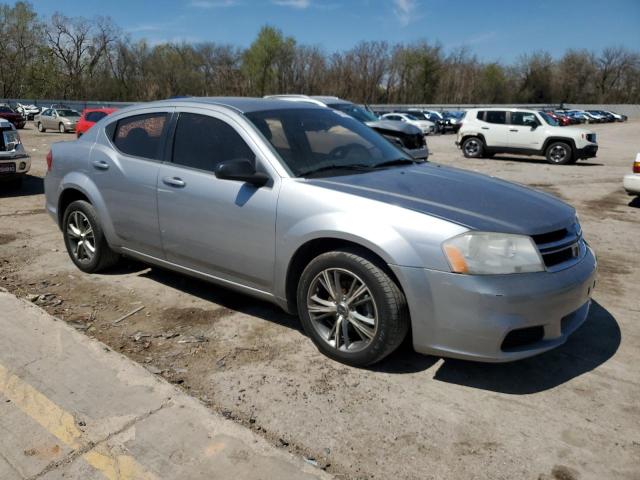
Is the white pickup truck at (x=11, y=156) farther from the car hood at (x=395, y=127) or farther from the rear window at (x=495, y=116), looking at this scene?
the rear window at (x=495, y=116)

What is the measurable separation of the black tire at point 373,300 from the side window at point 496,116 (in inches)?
665

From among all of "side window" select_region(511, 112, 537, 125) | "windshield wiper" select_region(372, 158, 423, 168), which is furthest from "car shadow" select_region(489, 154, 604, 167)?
"windshield wiper" select_region(372, 158, 423, 168)

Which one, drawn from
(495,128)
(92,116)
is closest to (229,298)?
(495,128)

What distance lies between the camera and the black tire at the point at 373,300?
3.13m

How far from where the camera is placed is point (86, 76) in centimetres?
7612

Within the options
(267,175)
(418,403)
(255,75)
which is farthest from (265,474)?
(255,75)

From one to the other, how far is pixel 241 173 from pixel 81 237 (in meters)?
2.43

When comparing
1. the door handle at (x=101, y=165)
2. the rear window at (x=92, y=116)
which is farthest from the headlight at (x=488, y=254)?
the rear window at (x=92, y=116)

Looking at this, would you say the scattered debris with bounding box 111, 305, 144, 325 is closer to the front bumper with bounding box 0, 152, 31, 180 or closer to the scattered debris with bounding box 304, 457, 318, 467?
the scattered debris with bounding box 304, 457, 318, 467

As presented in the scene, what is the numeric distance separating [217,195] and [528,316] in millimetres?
2190

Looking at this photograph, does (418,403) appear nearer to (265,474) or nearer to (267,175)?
(265,474)

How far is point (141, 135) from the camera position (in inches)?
181

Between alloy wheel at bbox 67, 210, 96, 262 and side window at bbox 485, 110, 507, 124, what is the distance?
16324mm

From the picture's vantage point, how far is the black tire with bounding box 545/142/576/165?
17391mm
